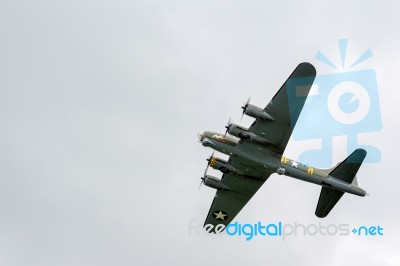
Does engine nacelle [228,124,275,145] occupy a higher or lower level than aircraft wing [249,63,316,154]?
lower

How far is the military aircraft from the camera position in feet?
140

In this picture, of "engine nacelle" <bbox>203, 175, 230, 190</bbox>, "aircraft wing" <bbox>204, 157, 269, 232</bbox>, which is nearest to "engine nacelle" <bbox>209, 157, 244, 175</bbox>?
"aircraft wing" <bbox>204, 157, 269, 232</bbox>

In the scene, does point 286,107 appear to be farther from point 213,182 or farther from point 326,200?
point 213,182

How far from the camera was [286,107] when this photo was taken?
4269 cm

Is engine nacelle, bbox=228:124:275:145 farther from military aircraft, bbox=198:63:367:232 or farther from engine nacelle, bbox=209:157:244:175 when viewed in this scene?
engine nacelle, bbox=209:157:244:175

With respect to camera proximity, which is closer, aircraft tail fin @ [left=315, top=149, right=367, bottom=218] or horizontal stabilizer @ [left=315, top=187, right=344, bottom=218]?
aircraft tail fin @ [left=315, top=149, right=367, bottom=218]

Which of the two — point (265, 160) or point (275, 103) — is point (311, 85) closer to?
point (275, 103)

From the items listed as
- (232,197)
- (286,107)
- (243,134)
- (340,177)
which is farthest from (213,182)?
(286,107)

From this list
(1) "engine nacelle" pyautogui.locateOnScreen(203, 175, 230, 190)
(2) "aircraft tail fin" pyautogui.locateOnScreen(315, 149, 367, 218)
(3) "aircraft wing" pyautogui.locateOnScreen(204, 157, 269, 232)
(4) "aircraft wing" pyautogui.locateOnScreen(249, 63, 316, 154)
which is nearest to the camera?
(4) "aircraft wing" pyautogui.locateOnScreen(249, 63, 316, 154)

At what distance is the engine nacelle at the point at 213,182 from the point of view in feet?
161

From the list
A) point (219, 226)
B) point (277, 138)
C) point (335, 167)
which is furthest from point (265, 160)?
point (219, 226)

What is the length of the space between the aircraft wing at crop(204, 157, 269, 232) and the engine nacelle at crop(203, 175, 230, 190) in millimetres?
321

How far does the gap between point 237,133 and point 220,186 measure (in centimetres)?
709

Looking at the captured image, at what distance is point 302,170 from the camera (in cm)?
4581
